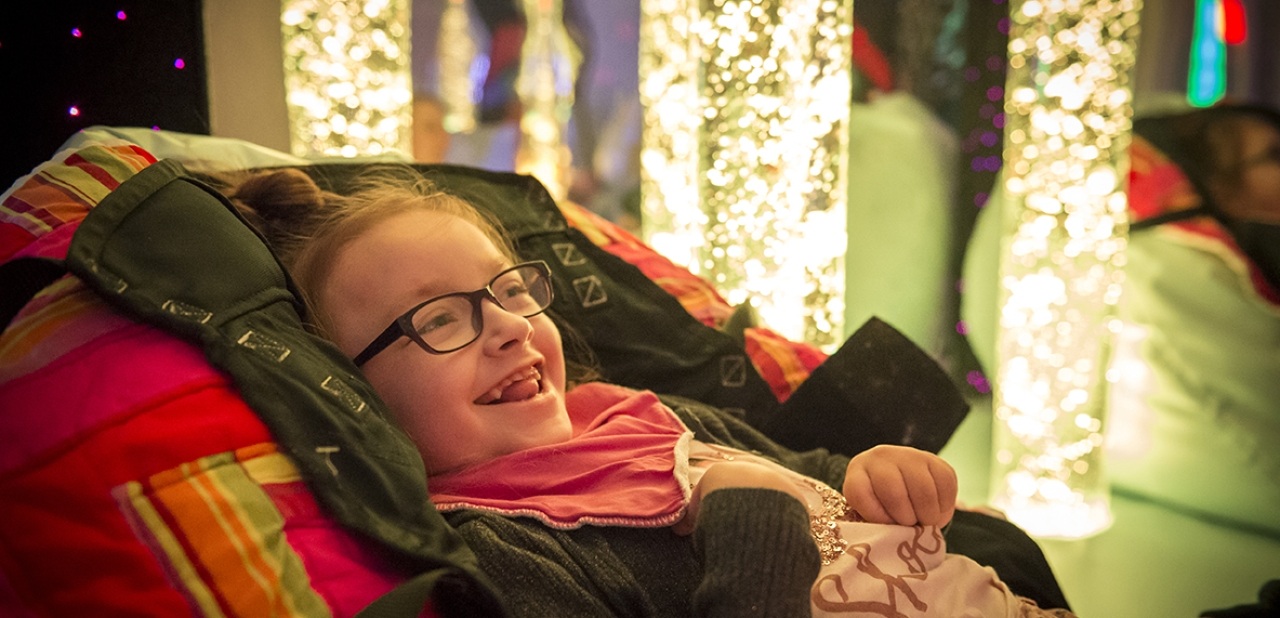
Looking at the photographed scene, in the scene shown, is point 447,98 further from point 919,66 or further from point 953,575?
point 953,575

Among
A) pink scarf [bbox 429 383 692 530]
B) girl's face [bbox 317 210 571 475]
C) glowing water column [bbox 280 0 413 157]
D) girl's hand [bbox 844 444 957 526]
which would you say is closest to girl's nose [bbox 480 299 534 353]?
girl's face [bbox 317 210 571 475]

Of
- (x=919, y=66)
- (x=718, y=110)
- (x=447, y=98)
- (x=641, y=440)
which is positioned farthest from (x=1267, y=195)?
(x=447, y=98)

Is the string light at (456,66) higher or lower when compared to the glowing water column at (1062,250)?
higher

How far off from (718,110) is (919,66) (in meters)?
0.51

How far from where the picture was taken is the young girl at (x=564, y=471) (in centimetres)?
71

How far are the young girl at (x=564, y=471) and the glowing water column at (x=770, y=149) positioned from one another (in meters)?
0.96

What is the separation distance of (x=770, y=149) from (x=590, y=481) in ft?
3.93

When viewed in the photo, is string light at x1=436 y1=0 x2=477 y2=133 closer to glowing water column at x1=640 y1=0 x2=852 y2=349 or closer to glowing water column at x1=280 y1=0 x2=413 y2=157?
glowing water column at x1=640 y1=0 x2=852 y2=349

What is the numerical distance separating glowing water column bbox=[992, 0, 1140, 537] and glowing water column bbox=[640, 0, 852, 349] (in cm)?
36

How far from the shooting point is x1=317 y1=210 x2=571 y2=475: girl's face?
2.78 ft

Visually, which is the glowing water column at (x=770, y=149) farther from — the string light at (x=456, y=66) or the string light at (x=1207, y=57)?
the string light at (x=456, y=66)

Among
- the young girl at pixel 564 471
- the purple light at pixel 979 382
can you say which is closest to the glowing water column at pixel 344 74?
the young girl at pixel 564 471

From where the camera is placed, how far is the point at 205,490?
586 mm

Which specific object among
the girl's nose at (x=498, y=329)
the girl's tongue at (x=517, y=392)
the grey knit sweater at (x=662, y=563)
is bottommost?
the grey knit sweater at (x=662, y=563)
